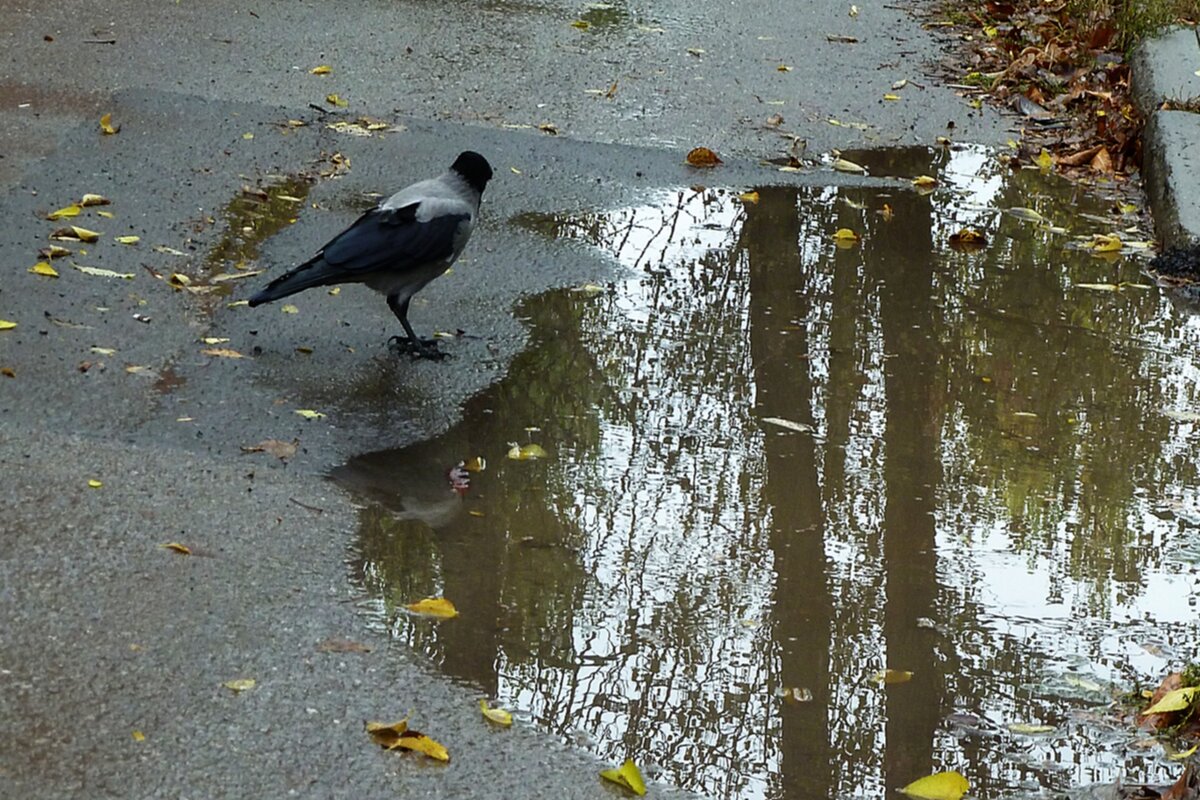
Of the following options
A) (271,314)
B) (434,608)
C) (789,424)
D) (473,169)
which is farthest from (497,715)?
(473,169)

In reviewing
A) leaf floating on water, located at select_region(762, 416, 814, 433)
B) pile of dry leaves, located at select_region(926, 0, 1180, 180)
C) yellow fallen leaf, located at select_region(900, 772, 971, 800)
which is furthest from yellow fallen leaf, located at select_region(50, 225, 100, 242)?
pile of dry leaves, located at select_region(926, 0, 1180, 180)

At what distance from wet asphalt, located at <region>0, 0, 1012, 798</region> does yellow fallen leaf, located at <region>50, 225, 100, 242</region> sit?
4 cm

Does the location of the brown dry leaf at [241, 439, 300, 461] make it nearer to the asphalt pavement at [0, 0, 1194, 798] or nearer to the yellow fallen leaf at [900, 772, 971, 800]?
the asphalt pavement at [0, 0, 1194, 798]

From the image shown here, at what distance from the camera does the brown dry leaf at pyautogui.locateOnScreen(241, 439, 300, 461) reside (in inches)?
178

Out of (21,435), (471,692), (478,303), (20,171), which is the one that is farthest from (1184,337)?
(20,171)

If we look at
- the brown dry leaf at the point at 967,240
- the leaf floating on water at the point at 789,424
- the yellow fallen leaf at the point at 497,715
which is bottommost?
the yellow fallen leaf at the point at 497,715

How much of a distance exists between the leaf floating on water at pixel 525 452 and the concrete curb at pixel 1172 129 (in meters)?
3.46

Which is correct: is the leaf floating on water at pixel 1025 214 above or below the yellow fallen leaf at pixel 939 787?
above

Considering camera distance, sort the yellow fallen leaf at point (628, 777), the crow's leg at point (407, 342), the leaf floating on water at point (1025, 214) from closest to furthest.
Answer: the yellow fallen leaf at point (628, 777)
the crow's leg at point (407, 342)
the leaf floating on water at point (1025, 214)

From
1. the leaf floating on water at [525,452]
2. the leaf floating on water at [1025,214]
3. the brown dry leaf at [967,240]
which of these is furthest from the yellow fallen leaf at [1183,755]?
the leaf floating on water at [1025,214]

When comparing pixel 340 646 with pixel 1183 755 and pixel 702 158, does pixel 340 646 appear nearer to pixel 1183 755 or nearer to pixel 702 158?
pixel 1183 755

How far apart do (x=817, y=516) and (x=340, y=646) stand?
5.06 ft

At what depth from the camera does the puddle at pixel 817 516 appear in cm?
349

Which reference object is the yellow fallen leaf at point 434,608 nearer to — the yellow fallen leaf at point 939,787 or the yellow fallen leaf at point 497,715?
the yellow fallen leaf at point 497,715
